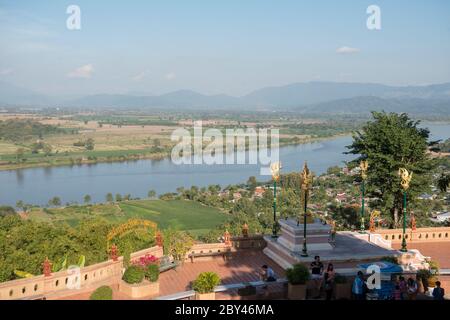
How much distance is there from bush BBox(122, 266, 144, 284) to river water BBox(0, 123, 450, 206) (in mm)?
45851

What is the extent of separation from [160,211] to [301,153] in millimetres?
46249

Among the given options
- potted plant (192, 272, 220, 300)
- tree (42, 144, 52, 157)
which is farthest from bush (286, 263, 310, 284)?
tree (42, 144, 52, 157)

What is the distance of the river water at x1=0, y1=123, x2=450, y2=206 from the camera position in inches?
2243

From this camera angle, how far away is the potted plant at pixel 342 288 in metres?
8.55

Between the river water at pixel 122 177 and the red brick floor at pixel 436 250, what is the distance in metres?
44.1

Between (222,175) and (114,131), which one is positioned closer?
(222,175)

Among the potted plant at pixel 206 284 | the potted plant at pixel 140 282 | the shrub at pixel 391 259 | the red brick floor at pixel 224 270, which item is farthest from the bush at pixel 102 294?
the shrub at pixel 391 259

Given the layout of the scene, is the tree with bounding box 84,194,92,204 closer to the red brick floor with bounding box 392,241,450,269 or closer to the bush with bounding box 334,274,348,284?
the red brick floor with bounding box 392,241,450,269

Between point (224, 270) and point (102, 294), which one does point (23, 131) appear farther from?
point (102, 294)

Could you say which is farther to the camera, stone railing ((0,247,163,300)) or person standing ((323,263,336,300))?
stone railing ((0,247,163,300))

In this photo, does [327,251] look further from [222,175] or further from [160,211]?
[222,175]

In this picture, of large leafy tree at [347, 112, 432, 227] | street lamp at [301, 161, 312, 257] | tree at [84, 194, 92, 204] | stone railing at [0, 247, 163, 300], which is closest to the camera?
stone railing at [0, 247, 163, 300]
